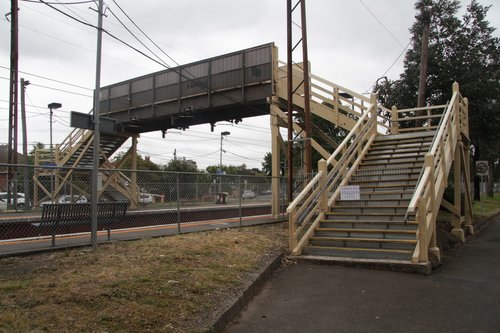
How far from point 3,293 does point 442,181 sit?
923 cm

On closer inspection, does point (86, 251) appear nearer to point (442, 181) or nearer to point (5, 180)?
point (5, 180)

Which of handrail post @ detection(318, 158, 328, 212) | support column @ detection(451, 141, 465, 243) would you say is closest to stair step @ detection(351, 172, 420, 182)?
handrail post @ detection(318, 158, 328, 212)

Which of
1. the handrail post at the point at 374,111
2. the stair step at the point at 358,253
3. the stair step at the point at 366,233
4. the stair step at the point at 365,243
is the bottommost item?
the stair step at the point at 358,253

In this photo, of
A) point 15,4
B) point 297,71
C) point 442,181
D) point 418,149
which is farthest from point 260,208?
point 15,4

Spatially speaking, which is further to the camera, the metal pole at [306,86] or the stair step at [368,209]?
the metal pole at [306,86]

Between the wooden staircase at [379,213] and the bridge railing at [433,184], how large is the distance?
12.8 inches

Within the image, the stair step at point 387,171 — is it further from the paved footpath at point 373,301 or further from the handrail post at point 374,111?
the paved footpath at point 373,301

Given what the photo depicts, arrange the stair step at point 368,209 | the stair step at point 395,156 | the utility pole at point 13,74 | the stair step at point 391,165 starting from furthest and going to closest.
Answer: the utility pole at point 13,74 < the stair step at point 395,156 < the stair step at point 391,165 < the stair step at point 368,209

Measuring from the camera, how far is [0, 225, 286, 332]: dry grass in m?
4.51

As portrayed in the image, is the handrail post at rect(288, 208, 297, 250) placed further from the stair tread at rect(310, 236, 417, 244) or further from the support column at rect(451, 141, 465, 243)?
the support column at rect(451, 141, 465, 243)

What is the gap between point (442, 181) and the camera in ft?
33.7

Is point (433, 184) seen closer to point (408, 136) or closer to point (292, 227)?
point (292, 227)

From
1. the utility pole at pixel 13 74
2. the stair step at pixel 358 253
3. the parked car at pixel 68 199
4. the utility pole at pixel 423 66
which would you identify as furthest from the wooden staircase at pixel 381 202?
the utility pole at pixel 13 74

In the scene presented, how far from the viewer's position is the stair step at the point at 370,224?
9094 mm
